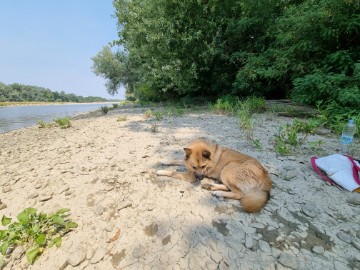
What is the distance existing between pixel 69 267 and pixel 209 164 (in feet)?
7.04

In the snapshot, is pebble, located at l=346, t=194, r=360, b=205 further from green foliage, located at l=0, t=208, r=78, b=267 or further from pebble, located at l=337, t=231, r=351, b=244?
green foliage, located at l=0, t=208, r=78, b=267

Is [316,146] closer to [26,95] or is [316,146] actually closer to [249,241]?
[249,241]

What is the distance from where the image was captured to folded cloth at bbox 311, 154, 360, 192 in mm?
2852

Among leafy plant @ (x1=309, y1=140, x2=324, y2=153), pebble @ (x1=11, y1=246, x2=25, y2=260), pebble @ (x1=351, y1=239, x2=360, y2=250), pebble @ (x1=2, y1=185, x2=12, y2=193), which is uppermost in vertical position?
leafy plant @ (x1=309, y1=140, x2=324, y2=153)

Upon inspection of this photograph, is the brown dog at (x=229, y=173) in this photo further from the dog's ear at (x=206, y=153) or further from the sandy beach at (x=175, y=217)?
the sandy beach at (x=175, y=217)

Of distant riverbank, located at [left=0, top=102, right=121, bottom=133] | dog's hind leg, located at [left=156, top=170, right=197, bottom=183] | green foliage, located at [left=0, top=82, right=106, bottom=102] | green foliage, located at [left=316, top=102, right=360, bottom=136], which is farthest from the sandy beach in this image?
green foliage, located at [left=0, top=82, right=106, bottom=102]

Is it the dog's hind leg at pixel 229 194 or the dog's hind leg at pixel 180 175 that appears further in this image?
the dog's hind leg at pixel 180 175

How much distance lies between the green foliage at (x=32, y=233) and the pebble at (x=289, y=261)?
2200 mm

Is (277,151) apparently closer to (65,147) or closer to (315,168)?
(315,168)

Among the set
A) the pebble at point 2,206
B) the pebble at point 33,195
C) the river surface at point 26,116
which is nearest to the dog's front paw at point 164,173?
the pebble at point 33,195

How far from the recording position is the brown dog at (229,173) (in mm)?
2540

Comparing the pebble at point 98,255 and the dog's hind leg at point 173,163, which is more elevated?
the dog's hind leg at point 173,163

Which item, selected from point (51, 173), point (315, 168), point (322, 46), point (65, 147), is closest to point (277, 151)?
point (315, 168)

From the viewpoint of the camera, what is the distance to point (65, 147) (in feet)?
16.7
